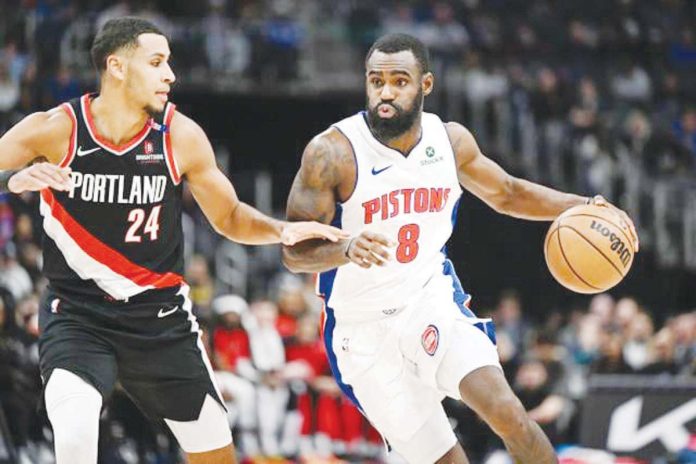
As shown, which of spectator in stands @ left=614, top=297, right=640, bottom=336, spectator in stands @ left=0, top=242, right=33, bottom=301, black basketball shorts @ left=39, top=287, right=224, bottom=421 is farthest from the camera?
spectator in stands @ left=614, top=297, right=640, bottom=336

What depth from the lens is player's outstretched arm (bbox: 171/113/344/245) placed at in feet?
24.0

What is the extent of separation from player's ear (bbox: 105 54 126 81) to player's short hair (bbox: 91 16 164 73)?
0.12 feet

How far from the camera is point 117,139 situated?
24.0 feet

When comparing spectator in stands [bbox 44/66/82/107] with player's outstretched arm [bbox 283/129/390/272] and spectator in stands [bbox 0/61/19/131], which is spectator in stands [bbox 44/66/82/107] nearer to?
spectator in stands [bbox 0/61/19/131]

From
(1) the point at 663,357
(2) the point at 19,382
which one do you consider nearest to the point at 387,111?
(2) the point at 19,382

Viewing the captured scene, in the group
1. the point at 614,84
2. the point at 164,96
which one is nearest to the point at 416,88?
the point at 164,96

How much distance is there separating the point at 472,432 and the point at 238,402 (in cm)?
232

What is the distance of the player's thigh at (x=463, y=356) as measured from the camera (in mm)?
7438

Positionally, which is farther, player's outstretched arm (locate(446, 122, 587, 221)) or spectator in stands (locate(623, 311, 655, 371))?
spectator in stands (locate(623, 311, 655, 371))

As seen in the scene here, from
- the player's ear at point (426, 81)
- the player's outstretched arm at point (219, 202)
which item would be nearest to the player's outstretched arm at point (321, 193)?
the player's outstretched arm at point (219, 202)

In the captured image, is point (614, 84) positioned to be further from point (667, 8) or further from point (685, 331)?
point (685, 331)

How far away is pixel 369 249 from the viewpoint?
22.9 ft

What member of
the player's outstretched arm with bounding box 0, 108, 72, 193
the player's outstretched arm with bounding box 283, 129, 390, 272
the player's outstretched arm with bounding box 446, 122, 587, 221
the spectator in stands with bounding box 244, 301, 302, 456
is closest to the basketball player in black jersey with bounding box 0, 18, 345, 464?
the player's outstretched arm with bounding box 0, 108, 72, 193

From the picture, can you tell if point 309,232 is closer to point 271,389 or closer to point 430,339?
point 430,339
